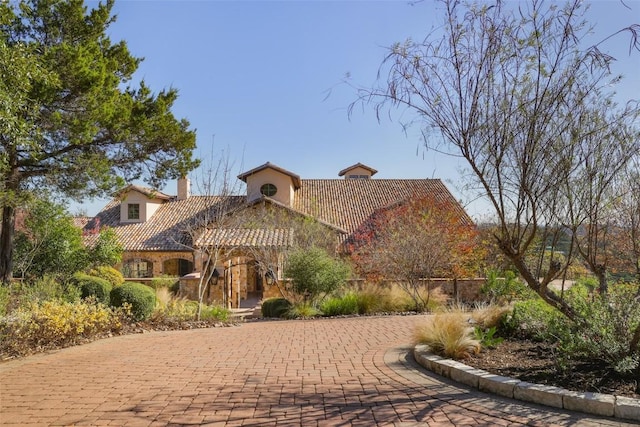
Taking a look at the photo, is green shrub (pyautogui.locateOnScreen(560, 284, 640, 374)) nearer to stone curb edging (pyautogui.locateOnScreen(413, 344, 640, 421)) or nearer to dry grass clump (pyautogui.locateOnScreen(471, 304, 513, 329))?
stone curb edging (pyautogui.locateOnScreen(413, 344, 640, 421))

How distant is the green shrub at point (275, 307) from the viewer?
1379 cm

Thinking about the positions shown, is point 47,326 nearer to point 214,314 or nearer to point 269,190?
point 214,314

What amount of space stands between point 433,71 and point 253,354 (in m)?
5.03

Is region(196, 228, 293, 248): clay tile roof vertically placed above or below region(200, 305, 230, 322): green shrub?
above

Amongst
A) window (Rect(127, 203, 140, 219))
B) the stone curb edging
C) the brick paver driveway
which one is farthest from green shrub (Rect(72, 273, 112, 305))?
window (Rect(127, 203, 140, 219))

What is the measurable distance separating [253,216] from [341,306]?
22.3ft

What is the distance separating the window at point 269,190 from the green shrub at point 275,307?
12.5 meters

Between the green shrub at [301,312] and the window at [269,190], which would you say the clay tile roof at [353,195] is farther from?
the green shrub at [301,312]

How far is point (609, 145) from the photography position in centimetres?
657

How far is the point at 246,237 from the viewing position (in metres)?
16.6

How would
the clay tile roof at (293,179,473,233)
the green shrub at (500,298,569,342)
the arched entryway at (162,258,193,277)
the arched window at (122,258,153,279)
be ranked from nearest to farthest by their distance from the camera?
1. the green shrub at (500,298,569,342)
2. the arched window at (122,258,153,279)
3. the arched entryway at (162,258,193,277)
4. the clay tile roof at (293,179,473,233)

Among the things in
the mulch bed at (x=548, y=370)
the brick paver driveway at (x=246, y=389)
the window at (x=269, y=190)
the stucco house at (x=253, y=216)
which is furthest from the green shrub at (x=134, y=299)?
Result: the window at (x=269, y=190)

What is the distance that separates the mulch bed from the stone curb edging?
0.87 feet

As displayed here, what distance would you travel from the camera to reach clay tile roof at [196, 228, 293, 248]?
13668 millimetres
